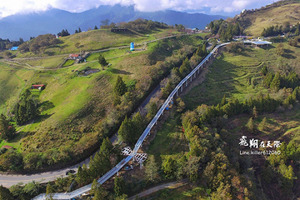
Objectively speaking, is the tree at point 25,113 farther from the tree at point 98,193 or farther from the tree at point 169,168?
the tree at point 169,168

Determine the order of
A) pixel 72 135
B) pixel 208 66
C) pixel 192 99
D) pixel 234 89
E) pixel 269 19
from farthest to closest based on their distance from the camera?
pixel 269 19 → pixel 208 66 → pixel 234 89 → pixel 192 99 → pixel 72 135

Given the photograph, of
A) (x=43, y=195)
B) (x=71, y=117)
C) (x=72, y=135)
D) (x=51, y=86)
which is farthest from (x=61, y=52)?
(x=43, y=195)

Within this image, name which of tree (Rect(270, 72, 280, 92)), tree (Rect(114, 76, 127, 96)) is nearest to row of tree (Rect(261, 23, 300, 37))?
tree (Rect(270, 72, 280, 92))

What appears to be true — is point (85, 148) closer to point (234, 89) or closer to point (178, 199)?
point (178, 199)

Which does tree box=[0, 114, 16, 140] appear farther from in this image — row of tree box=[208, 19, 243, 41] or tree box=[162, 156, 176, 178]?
row of tree box=[208, 19, 243, 41]

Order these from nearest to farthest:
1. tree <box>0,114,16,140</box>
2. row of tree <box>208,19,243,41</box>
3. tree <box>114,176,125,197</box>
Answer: tree <box>114,176,125,197</box>
tree <box>0,114,16,140</box>
row of tree <box>208,19,243,41</box>

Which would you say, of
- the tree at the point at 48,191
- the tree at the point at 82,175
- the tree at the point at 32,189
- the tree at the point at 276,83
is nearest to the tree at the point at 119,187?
the tree at the point at 82,175

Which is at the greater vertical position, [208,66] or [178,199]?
[208,66]

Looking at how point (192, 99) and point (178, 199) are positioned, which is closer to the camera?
point (178, 199)
